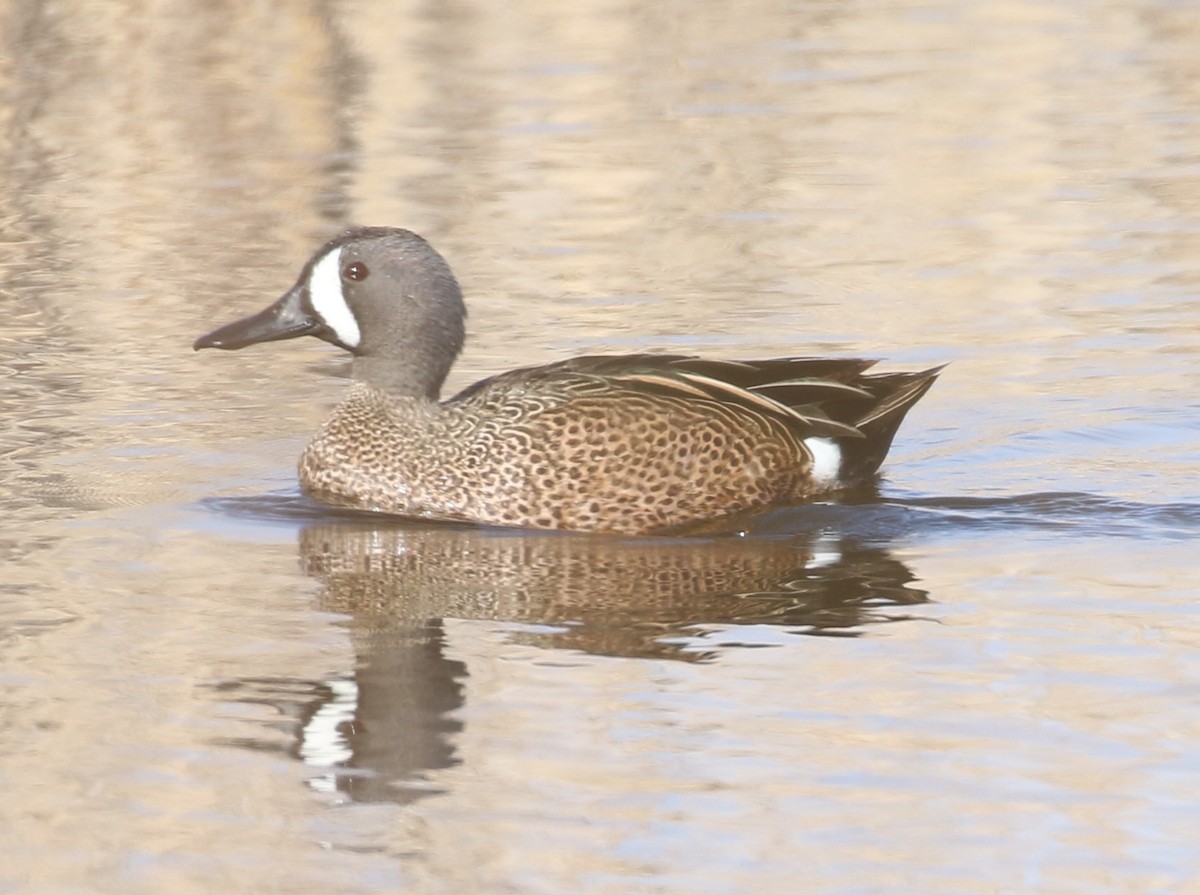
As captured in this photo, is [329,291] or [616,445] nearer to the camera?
[616,445]

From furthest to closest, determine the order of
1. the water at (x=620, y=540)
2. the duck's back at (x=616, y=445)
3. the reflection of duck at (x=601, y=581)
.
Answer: the duck's back at (x=616, y=445) → the reflection of duck at (x=601, y=581) → the water at (x=620, y=540)

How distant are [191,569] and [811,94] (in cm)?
1037

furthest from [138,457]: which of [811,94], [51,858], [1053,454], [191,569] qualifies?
[811,94]

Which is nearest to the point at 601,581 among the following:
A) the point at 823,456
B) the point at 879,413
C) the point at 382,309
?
the point at 823,456

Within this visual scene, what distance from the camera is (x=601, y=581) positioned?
730 centimetres

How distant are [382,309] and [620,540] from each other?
1.29 meters

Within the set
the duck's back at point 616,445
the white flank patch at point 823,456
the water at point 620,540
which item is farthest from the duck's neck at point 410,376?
the white flank patch at point 823,456

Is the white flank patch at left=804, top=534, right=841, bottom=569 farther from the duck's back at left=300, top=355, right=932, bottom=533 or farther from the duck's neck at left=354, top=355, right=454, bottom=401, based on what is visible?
the duck's neck at left=354, top=355, right=454, bottom=401

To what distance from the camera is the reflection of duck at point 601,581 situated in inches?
265

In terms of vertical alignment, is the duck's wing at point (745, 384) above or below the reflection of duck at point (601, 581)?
above

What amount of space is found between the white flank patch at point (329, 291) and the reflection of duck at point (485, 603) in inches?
32.1

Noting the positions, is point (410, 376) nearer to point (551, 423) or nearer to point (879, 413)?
point (551, 423)

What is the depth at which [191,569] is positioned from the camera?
7457mm

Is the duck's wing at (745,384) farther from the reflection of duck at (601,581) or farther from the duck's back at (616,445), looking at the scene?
the reflection of duck at (601,581)
